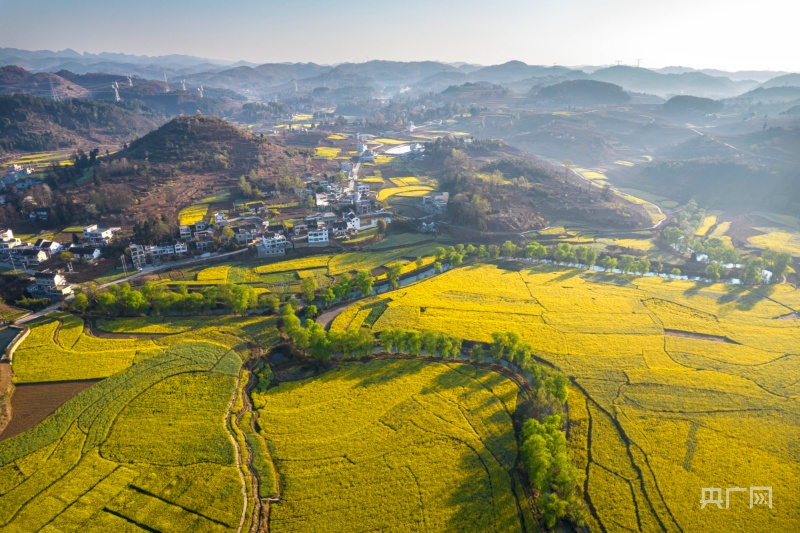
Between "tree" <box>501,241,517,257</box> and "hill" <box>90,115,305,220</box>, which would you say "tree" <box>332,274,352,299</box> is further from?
"hill" <box>90,115,305,220</box>

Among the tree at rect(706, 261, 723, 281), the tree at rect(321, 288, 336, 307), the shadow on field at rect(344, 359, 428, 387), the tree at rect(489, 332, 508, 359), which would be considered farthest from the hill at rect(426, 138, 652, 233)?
the shadow on field at rect(344, 359, 428, 387)

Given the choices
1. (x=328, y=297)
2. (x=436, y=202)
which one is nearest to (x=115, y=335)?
(x=328, y=297)

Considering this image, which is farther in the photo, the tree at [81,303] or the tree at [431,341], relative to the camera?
the tree at [81,303]

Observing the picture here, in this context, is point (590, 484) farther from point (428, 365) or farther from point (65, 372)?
point (65, 372)

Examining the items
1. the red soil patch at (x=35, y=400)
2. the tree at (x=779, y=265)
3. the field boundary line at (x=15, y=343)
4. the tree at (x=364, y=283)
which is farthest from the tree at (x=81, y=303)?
the tree at (x=779, y=265)

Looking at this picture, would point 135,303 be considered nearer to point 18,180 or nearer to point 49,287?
point 49,287

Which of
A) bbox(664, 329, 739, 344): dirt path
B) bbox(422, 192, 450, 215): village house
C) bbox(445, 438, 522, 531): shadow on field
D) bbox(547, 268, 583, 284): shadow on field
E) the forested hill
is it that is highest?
the forested hill

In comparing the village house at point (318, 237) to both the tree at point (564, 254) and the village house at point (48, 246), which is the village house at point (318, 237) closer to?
the tree at point (564, 254)
